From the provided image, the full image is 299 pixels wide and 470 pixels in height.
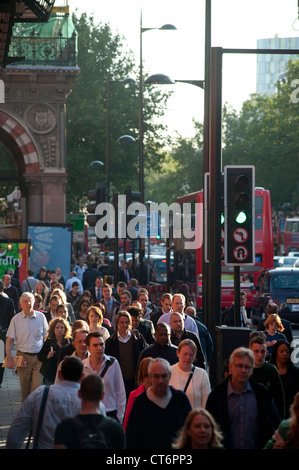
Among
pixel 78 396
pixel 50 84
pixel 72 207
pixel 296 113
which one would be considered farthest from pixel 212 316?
pixel 296 113

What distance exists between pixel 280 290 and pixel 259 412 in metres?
22.4

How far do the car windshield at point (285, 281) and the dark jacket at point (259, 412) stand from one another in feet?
73.2

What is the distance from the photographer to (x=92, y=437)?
6.91 meters

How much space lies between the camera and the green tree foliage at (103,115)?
194ft

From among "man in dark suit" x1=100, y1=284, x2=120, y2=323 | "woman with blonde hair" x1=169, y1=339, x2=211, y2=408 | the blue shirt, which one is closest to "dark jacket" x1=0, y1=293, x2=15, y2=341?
"man in dark suit" x1=100, y1=284, x2=120, y2=323

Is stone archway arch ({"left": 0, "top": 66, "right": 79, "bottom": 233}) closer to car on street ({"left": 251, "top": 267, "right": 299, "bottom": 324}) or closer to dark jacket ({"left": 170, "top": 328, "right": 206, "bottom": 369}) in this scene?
car on street ({"left": 251, "top": 267, "right": 299, "bottom": 324})

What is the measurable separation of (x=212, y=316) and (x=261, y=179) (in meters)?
71.0

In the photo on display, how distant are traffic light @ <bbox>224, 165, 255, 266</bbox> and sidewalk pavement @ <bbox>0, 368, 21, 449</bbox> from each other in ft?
10.3

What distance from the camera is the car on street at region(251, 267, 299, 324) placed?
29.9 m

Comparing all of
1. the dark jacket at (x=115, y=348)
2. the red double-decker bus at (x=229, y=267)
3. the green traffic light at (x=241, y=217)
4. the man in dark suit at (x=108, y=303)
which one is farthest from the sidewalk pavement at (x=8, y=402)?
the red double-decker bus at (x=229, y=267)

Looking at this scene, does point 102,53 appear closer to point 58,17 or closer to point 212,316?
point 58,17

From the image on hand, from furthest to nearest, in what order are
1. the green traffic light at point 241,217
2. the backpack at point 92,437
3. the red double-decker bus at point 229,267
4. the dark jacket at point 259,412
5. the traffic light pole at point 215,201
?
the red double-decker bus at point 229,267, the traffic light pole at point 215,201, the green traffic light at point 241,217, the dark jacket at point 259,412, the backpack at point 92,437

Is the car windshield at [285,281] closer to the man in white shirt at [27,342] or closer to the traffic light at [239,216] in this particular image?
the man in white shirt at [27,342]
